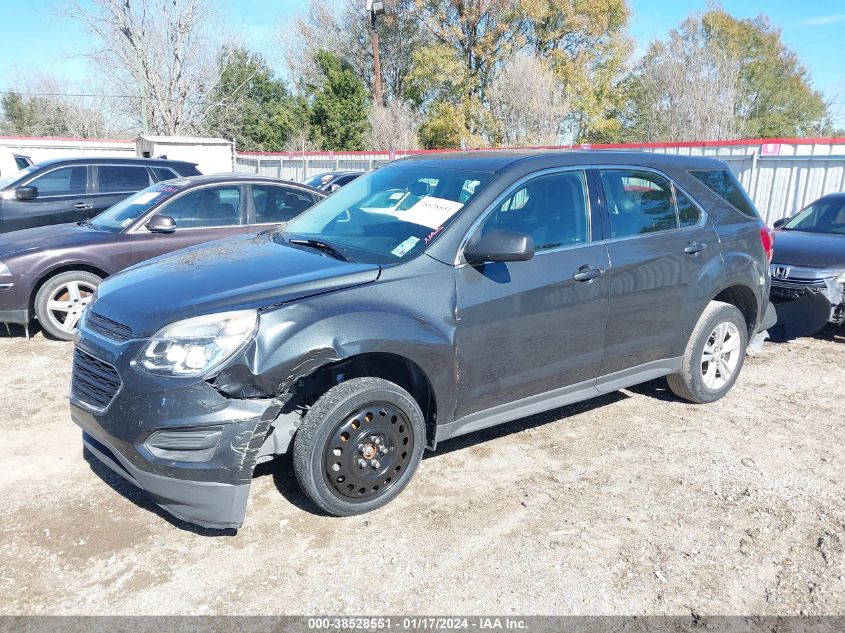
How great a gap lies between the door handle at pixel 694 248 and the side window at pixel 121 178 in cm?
721

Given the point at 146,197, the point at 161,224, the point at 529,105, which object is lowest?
the point at 161,224

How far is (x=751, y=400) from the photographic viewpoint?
17.4 feet

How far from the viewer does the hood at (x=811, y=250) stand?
22.4 ft

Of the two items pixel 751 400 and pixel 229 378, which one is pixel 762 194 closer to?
pixel 751 400

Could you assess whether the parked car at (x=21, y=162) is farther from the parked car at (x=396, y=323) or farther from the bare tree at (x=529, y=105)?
the bare tree at (x=529, y=105)

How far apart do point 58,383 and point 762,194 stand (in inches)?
590

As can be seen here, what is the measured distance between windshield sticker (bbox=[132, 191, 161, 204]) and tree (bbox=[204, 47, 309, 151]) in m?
35.7

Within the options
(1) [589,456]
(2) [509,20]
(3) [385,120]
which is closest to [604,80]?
(2) [509,20]

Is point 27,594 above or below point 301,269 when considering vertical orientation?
→ below

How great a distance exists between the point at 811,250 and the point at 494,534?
564 centimetres

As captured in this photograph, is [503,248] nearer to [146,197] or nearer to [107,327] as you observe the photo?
[107,327]

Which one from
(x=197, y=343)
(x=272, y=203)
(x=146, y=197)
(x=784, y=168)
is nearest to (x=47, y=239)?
(x=146, y=197)

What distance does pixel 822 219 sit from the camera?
8.12 metres

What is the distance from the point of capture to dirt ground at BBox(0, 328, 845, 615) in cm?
286
